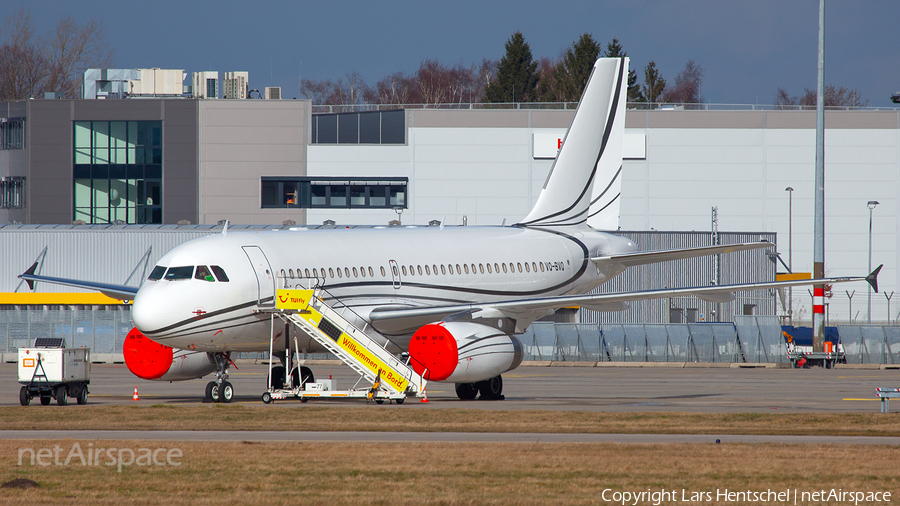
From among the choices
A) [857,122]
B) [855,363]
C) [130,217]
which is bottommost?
[855,363]

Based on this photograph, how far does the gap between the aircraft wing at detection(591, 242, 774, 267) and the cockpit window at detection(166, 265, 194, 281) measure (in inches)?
538

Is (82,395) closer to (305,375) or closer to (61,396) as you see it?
(61,396)

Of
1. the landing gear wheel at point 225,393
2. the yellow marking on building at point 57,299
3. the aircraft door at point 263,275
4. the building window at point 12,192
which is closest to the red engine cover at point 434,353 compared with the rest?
the aircraft door at point 263,275

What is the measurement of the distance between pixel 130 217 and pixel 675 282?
40.8m

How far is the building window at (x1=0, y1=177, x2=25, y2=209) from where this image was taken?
80.8 metres

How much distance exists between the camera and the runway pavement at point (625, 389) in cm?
2503

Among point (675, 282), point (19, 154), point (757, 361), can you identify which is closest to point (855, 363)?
point (757, 361)

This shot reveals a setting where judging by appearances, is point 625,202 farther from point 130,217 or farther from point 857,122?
point 130,217

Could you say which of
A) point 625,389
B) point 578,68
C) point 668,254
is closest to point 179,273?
point 625,389

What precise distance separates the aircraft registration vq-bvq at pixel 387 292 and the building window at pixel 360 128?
156 feet

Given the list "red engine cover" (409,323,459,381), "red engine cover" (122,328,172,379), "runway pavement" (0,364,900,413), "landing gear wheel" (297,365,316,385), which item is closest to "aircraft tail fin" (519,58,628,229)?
"runway pavement" (0,364,900,413)

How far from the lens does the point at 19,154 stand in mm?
80875

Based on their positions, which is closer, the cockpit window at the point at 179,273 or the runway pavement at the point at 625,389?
the cockpit window at the point at 179,273

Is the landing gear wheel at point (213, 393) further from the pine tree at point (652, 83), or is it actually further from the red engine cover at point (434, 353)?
the pine tree at point (652, 83)
